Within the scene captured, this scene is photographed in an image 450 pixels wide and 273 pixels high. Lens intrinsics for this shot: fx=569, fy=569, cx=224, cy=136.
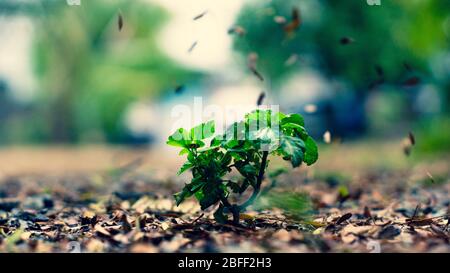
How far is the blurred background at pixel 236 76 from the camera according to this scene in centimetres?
1229

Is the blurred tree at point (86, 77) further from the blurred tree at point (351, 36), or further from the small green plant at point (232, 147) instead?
the small green plant at point (232, 147)

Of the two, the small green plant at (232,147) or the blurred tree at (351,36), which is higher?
the blurred tree at (351,36)

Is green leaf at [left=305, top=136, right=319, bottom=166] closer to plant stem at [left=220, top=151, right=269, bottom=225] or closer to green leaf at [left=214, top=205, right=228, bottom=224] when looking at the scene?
plant stem at [left=220, top=151, right=269, bottom=225]

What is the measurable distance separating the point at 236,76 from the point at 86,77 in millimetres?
5202

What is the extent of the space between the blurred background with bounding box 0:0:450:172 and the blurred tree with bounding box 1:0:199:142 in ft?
0.14

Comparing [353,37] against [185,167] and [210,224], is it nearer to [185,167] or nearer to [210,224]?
[210,224]

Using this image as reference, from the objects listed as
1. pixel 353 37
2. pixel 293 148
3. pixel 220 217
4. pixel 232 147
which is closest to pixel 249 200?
pixel 220 217

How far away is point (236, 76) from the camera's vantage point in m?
16.2

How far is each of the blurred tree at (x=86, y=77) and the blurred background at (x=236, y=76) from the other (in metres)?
0.04

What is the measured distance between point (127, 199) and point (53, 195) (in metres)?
0.79

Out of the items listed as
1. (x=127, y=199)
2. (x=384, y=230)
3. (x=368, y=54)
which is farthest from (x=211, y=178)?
(x=368, y=54)

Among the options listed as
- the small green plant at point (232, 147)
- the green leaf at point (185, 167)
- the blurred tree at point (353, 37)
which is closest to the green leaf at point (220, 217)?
the small green plant at point (232, 147)

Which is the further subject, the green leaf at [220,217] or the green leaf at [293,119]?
the green leaf at [220,217]

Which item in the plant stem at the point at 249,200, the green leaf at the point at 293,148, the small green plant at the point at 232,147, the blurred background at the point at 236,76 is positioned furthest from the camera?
the blurred background at the point at 236,76
